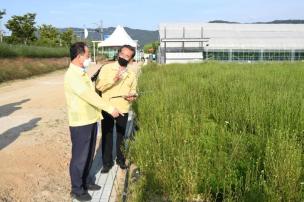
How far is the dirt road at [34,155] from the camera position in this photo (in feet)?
16.9

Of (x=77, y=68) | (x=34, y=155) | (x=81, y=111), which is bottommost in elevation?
(x=34, y=155)

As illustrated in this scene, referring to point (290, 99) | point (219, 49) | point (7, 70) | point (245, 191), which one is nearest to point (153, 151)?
point (245, 191)

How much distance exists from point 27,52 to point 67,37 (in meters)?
31.8

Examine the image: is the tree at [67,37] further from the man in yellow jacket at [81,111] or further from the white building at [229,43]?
the man in yellow jacket at [81,111]

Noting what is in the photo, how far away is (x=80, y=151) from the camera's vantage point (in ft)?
15.4

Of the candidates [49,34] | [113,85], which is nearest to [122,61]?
[113,85]

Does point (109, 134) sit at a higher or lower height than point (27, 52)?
lower

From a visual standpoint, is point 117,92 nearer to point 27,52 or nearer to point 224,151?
point 224,151

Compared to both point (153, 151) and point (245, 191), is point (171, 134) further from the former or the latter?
point (245, 191)

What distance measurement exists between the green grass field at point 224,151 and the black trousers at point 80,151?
58cm

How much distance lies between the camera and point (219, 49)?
45406 millimetres

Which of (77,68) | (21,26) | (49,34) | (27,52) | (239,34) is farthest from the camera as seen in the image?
(49,34)

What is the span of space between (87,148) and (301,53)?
147 ft

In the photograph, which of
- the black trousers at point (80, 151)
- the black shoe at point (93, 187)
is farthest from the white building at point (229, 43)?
the black trousers at point (80, 151)
